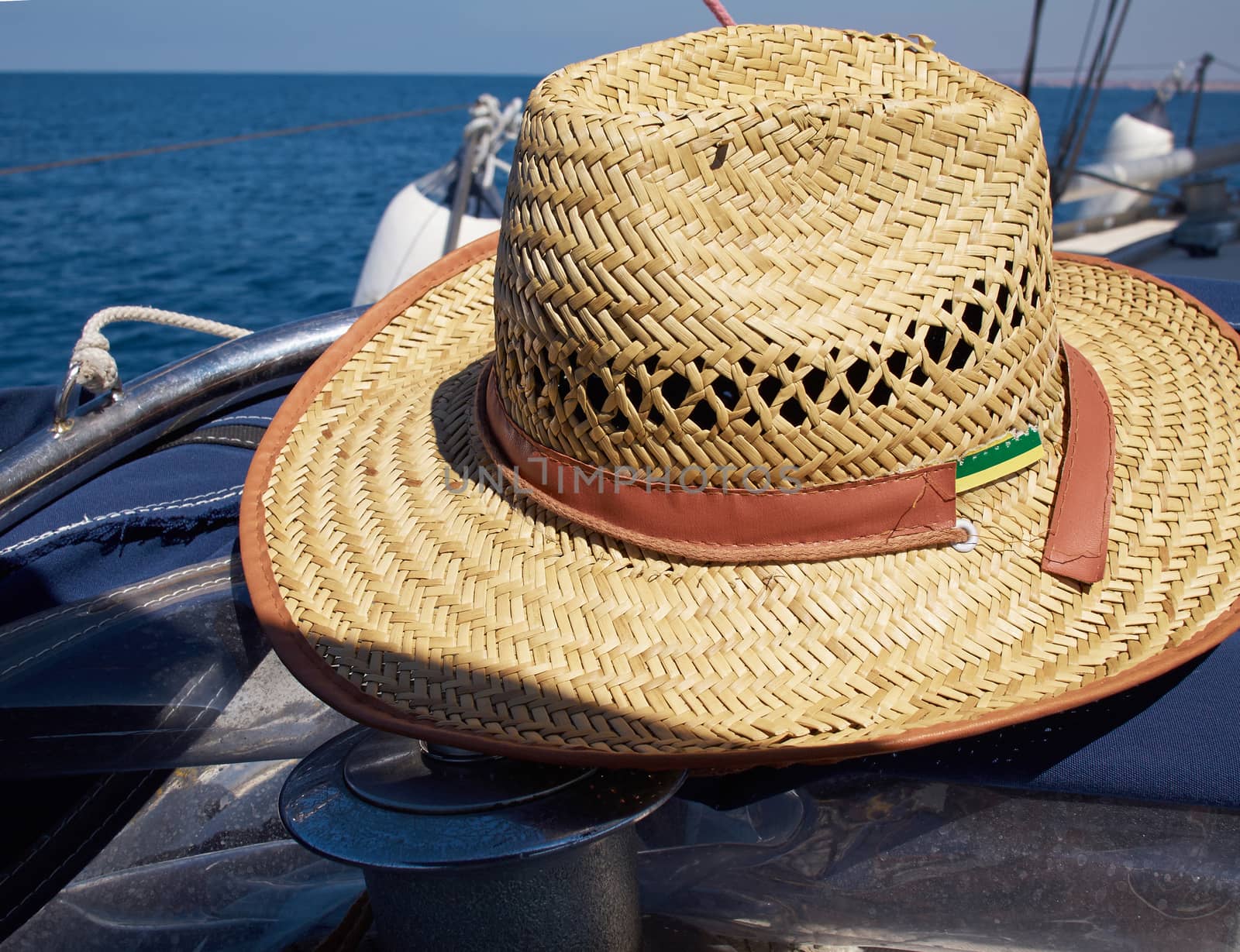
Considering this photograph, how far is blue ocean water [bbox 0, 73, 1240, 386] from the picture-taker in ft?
47.6

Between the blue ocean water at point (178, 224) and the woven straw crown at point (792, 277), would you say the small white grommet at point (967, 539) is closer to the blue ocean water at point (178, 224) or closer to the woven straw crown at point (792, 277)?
the woven straw crown at point (792, 277)

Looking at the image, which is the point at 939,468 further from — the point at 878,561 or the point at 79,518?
the point at 79,518

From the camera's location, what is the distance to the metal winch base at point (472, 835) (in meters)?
1.01

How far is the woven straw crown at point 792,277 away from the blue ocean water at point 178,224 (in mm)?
9970

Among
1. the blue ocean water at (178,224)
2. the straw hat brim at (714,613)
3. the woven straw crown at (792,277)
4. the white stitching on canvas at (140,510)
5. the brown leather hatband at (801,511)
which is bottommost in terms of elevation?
the blue ocean water at (178,224)

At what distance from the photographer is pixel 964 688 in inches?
44.8

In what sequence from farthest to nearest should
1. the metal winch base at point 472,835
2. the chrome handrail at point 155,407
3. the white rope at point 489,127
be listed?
1. the white rope at point 489,127
2. the chrome handrail at point 155,407
3. the metal winch base at point 472,835

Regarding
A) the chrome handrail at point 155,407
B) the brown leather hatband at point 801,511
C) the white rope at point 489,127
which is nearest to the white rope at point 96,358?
the chrome handrail at point 155,407

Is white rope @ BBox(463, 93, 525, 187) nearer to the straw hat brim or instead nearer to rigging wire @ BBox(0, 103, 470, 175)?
rigging wire @ BBox(0, 103, 470, 175)

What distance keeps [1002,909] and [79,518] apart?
5.21ft

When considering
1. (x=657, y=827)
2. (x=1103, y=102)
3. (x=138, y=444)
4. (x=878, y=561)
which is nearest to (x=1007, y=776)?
(x=878, y=561)

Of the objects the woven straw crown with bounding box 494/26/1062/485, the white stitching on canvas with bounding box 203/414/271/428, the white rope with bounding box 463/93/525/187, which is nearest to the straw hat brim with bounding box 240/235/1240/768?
the woven straw crown with bounding box 494/26/1062/485

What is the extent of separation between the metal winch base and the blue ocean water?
1041 centimetres

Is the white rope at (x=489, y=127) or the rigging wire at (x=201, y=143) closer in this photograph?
the rigging wire at (x=201, y=143)
